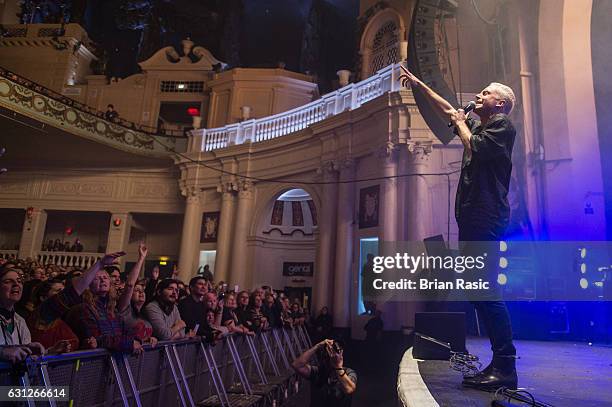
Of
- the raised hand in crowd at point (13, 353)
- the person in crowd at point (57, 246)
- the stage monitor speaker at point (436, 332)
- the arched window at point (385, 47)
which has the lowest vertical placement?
the raised hand in crowd at point (13, 353)

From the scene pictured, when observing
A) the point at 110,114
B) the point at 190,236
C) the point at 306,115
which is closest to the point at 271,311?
the point at 306,115

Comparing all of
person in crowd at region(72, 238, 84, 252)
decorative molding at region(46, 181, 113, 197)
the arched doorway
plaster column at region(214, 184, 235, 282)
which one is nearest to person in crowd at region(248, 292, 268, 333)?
the arched doorway

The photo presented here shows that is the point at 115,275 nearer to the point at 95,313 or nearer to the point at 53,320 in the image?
the point at 53,320

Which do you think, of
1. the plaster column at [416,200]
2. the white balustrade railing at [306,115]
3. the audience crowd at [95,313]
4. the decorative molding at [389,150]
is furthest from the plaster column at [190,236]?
the audience crowd at [95,313]

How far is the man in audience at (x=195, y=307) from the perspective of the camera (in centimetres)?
580

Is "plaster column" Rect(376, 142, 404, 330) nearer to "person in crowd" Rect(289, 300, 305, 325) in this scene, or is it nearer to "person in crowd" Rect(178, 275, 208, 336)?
"person in crowd" Rect(289, 300, 305, 325)

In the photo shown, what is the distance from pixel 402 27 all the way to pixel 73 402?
14498 mm

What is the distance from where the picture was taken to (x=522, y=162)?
890 centimetres

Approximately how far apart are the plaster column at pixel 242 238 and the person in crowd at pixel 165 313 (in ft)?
34.2

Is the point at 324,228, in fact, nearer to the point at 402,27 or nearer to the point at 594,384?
the point at 402,27

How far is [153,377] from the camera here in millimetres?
4234

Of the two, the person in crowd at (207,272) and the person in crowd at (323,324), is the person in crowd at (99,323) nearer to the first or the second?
the person in crowd at (323,324)

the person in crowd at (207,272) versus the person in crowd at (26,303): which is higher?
the person in crowd at (207,272)

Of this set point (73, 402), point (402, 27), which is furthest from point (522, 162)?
point (73, 402)
